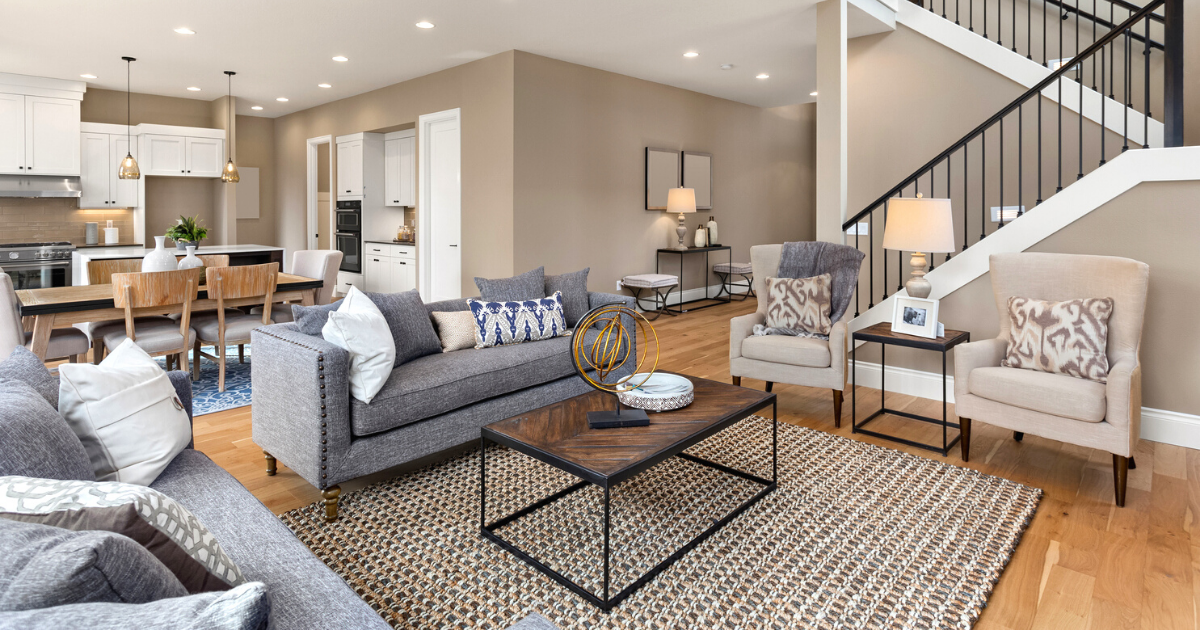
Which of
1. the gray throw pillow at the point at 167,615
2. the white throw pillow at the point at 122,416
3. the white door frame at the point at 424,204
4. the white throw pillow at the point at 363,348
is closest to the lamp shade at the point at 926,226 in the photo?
the white throw pillow at the point at 363,348

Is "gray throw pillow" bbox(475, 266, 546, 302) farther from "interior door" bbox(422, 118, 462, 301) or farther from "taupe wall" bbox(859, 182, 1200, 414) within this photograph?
"interior door" bbox(422, 118, 462, 301)

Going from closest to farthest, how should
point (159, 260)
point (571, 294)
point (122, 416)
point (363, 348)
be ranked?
point (122, 416) < point (363, 348) < point (571, 294) < point (159, 260)

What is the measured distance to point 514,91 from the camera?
19.7 feet

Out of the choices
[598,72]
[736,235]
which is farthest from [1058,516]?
[736,235]

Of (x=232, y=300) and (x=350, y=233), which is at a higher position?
(x=350, y=233)

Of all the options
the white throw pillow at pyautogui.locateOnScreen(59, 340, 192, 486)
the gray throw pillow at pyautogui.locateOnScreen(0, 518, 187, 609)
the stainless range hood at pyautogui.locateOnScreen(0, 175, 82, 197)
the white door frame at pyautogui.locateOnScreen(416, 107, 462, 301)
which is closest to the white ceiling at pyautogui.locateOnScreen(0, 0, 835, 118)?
the white door frame at pyautogui.locateOnScreen(416, 107, 462, 301)

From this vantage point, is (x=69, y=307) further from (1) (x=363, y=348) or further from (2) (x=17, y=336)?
(1) (x=363, y=348)

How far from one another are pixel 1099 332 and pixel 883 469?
1147 millimetres

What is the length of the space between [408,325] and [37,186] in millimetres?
6785

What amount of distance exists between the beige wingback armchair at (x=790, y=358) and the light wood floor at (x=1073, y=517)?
0.25m

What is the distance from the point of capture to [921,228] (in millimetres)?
3564

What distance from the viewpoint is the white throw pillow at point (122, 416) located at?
1632 millimetres

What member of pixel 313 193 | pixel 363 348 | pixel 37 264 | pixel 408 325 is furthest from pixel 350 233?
pixel 363 348

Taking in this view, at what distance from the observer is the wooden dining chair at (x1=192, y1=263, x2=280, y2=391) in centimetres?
427
